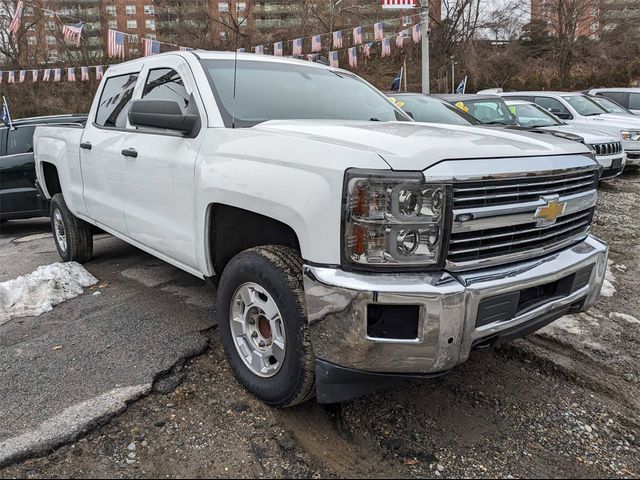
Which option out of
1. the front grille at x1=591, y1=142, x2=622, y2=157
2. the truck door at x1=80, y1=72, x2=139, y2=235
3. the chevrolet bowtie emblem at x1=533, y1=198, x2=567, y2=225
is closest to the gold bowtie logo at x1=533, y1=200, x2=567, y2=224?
the chevrolet bowtie emblem at x1=533, y1=198, x2=567, y2=225

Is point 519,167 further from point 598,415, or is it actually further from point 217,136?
point 217,136

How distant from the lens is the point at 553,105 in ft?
38.7

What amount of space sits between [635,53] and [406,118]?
35.0 meters

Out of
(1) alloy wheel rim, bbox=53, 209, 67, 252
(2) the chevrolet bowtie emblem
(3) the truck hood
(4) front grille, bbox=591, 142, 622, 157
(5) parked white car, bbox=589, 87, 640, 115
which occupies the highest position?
(5) parked white car, bbox=589, 87, 640, 115

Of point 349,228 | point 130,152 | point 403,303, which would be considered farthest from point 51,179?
point 403,303

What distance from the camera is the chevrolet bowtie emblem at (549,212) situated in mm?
2439

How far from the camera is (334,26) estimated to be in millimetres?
31438

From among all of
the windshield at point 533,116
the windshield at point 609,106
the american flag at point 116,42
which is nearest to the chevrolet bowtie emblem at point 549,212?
the windshield at point 533,116

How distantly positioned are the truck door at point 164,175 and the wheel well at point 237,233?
0.16 m

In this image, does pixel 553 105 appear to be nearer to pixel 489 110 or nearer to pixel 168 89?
pixel 489 110

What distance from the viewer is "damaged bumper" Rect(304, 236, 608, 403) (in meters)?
2.09

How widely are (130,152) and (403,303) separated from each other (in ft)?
8.17

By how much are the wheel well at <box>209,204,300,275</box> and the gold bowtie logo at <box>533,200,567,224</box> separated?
3.90 ft

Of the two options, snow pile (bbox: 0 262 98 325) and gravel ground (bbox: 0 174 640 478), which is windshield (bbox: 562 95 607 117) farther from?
snow pile (bbox: 0 262 98 325)
